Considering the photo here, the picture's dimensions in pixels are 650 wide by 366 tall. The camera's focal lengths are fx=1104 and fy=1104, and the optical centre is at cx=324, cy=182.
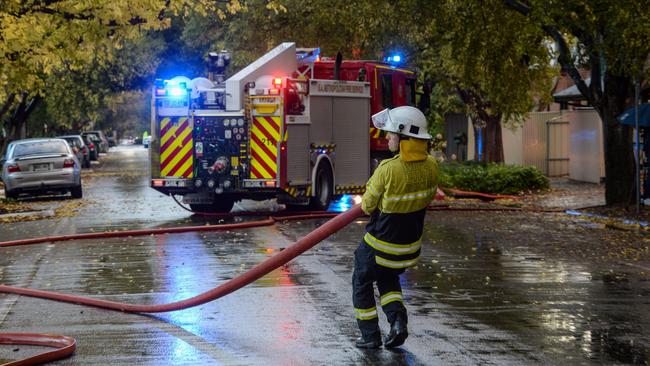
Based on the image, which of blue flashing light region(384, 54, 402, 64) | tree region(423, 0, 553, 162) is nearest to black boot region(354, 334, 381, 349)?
tree region(423, 0, 553, 162)

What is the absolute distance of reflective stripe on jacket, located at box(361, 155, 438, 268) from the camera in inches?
289

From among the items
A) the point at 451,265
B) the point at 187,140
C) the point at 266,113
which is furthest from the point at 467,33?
the point at 451,265

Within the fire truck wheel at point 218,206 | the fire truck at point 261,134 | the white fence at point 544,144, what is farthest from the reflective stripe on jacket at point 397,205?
the white fence at point 544,144

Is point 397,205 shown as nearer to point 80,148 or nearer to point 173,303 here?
point 173,303

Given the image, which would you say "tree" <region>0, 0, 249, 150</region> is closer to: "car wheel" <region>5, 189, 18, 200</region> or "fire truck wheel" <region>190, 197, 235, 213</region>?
"car wheel" <region>5, 189, 18, 200</region>

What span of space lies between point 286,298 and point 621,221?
10.3 metres

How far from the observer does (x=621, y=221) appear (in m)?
18.7

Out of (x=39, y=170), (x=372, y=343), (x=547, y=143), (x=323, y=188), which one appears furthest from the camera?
(x=547, y=143)

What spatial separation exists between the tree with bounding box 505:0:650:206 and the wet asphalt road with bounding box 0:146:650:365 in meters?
3.16

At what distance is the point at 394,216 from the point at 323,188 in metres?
12.8

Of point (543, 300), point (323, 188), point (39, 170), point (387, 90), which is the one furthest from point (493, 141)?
point (543, 300)

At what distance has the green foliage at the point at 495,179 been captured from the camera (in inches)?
1064

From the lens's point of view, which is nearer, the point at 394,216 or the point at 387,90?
the point at 394,216

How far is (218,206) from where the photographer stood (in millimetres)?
20391
